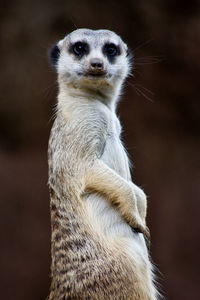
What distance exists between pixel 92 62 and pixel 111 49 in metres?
0.22

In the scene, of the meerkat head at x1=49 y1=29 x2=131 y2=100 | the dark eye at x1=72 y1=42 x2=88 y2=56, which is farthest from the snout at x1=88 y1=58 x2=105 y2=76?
the dark eye at x1=72 y1=42 x2=88 y2=56

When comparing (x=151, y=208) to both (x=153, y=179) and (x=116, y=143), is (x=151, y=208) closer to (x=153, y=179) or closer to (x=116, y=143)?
(x=153, y=179)

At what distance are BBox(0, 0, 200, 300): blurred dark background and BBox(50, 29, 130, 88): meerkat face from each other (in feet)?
4.72

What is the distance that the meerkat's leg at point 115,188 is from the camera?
2.21 m

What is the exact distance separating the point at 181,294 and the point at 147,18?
191cm

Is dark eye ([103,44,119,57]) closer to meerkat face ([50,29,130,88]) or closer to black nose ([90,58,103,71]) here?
meerkat face ([50,29,130,88])

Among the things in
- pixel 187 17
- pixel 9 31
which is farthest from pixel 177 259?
pixel 9 31

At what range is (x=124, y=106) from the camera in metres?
4.12

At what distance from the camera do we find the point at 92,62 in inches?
88.1

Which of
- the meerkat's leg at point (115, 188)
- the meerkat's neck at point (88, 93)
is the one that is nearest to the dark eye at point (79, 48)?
the meerkat's neck at point (88, 93)

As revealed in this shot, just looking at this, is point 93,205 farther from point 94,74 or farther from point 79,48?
point 79,48

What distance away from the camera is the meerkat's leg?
2205mm

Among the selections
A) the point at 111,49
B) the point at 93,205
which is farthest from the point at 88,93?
the point at 93,205

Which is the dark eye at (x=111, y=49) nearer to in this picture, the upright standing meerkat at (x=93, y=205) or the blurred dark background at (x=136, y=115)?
the upright standing meerkat at (x=93, y=205)
